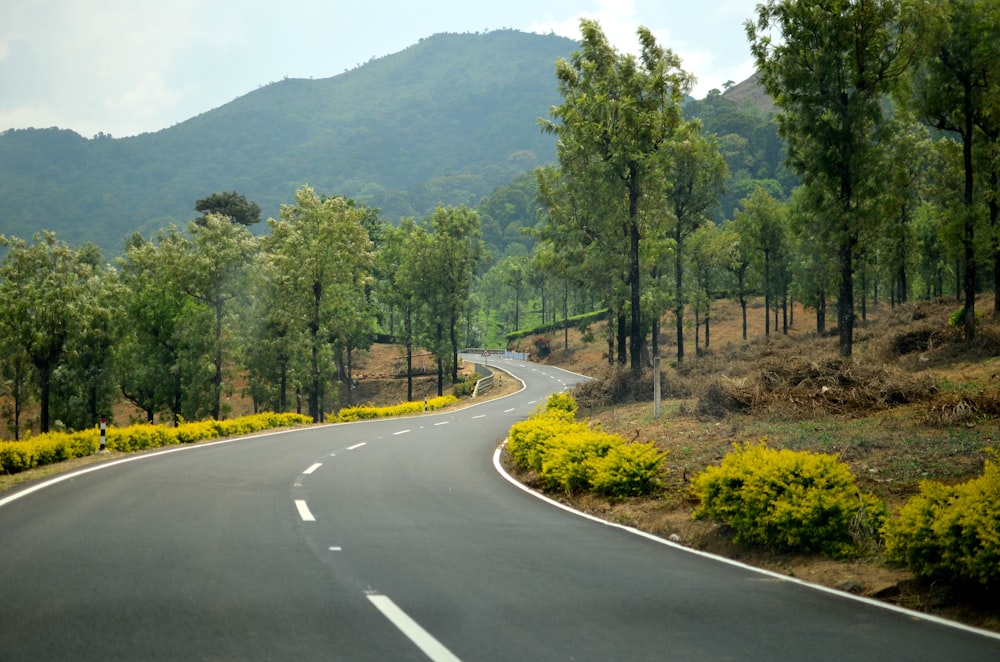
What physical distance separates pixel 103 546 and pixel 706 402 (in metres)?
15.0

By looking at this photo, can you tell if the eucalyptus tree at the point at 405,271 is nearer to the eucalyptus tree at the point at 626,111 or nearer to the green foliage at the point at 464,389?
the green foliage at the point at 464,389

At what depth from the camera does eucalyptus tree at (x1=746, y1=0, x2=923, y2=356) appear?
25203mm

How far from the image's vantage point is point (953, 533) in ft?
21.9

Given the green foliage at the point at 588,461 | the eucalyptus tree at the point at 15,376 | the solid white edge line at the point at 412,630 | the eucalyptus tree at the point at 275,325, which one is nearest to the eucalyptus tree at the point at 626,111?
the green foliage at the point at 588,461

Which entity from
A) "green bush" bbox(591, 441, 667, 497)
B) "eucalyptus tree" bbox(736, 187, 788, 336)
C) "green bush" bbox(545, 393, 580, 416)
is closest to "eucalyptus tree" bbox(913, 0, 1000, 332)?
"green bush" bbox(545, 393, 580, 416)

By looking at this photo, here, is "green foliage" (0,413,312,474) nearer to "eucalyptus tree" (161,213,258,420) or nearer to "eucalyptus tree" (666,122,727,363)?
"eucalyptus tree" (161,213,258,420)

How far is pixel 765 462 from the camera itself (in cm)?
965

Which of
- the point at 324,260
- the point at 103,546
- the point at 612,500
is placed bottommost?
the point at 612,500

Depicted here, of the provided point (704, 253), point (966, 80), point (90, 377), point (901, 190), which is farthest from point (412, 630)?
point (704, 253)

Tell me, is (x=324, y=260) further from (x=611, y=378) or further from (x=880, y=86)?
(x=880, y=86)

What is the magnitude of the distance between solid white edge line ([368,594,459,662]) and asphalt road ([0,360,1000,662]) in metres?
0.02

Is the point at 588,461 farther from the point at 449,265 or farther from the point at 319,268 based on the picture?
the point at 449,265

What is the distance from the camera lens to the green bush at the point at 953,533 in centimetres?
632

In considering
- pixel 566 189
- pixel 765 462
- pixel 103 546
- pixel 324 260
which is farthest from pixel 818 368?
pixel 324 260
